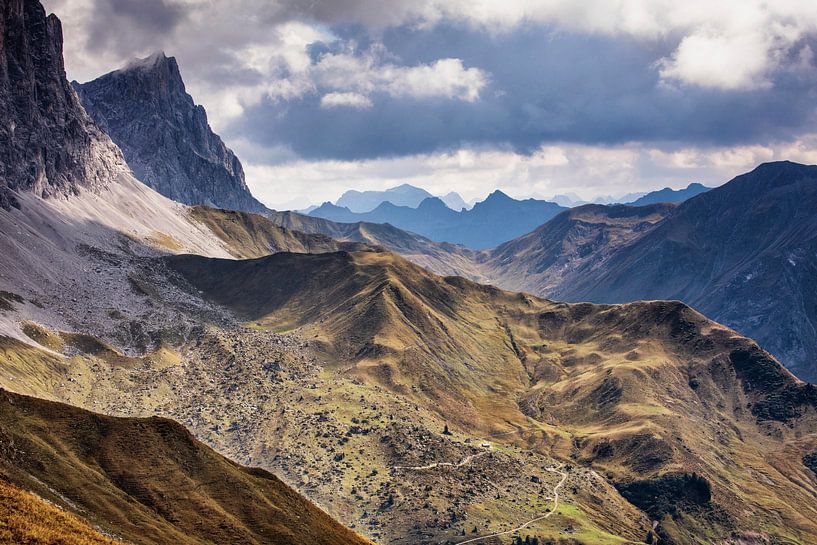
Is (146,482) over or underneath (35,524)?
underneath

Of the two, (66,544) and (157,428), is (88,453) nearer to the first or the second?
(157,428)

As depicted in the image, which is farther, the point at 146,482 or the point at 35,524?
the point at 146,482

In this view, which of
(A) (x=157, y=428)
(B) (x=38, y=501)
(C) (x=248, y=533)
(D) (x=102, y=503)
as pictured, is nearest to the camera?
(B) (x=38, y=501)

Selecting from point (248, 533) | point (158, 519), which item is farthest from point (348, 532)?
point (158, 519)

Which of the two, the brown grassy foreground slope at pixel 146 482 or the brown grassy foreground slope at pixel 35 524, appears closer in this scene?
the brown grassy foreground slope at pixel 35 524

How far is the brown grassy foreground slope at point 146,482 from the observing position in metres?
94.9

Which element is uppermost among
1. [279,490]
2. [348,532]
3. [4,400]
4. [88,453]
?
[4,400]

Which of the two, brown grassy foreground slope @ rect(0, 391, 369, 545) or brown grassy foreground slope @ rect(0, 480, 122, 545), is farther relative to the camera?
brown grassy foreground slope @ rect(0, 391, 369, 545)

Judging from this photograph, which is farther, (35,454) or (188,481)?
(188,481)

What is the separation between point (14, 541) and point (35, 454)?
3928 centimetres

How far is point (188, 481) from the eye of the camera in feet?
372

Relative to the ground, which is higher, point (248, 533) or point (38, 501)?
point (38, 501)

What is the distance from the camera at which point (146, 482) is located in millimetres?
108000

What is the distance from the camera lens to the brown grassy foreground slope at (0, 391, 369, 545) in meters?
94.9
